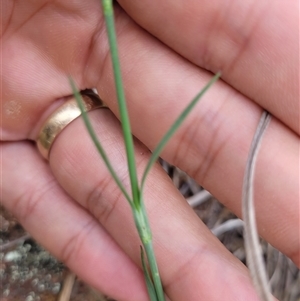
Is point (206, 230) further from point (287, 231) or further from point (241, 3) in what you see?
point (241, 3)

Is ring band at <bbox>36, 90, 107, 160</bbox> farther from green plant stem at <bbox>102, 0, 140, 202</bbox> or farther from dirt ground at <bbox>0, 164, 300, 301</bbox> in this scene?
green plant stem at <bbox>102, 0, 140, 202</bbox>

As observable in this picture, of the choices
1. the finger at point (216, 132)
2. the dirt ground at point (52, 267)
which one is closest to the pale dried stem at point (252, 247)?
the finger at point (216, 132)

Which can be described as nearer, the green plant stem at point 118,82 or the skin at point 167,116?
the green plant stem at point 118,82

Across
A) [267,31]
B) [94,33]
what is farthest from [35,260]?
[267,31]

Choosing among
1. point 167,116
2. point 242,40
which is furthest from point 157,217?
point 242,40

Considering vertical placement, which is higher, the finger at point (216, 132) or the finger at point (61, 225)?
the finger at point (216, 132)

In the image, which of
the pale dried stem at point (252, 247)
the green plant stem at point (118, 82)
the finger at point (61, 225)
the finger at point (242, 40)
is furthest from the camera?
the finger at point (61, 225)

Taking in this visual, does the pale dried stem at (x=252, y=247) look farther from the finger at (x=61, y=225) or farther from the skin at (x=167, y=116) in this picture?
the finger at (x=61, y=225)
